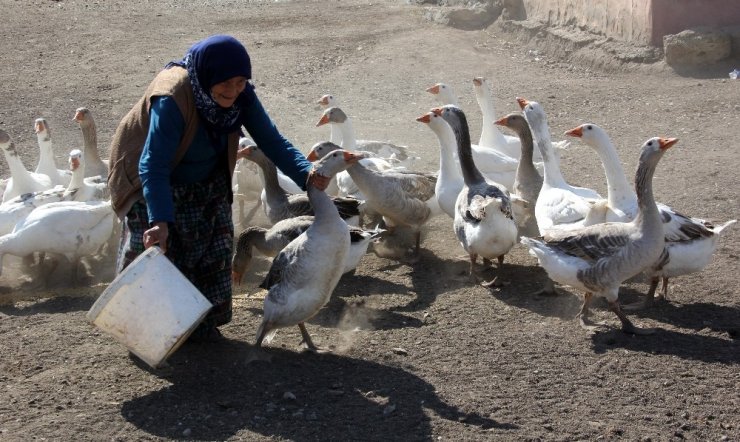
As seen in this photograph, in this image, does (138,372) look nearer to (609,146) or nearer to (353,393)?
(353,393)

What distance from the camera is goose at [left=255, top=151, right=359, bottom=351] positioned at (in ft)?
17.2

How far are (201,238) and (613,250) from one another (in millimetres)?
2506

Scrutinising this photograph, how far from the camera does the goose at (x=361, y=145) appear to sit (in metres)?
9.08

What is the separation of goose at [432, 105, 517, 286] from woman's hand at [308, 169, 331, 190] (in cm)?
169

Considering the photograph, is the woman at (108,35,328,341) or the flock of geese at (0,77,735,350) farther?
the flock of geese at (0,77,735,350)

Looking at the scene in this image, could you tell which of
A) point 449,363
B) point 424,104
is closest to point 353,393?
point 449,363

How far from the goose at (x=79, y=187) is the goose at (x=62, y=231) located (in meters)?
0.58

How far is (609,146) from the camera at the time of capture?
7000 millimetres

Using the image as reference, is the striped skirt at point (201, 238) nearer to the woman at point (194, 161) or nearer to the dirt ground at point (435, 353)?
the woman at point (194, 161)

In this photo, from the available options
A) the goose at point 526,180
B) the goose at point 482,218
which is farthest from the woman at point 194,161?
the goose at point 526,180

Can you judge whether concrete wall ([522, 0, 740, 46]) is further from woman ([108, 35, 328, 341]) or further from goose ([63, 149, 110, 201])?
woman ([108, 35, 328, 341])

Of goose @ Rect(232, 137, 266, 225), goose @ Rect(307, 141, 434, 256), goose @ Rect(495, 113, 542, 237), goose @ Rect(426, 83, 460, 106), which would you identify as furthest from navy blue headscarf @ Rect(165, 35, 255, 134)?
goose @ Rect(426, 83, 460, 106)

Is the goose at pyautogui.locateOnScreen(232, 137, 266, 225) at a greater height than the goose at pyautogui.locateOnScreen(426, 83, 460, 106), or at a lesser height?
lesser

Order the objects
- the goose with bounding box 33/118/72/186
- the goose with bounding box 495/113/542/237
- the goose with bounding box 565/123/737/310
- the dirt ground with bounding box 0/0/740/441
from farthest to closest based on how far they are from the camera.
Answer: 1. the goose with bounding box 33/118/72/186
2. the goose with bounding box 495/113/542/237
3. the goose with bounding box 565/123/737/310
4. the dirt ground with bounding box 0/0/740/441
